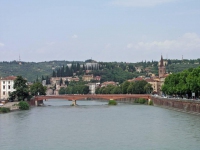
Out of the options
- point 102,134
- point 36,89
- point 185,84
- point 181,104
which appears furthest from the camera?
point 36,89

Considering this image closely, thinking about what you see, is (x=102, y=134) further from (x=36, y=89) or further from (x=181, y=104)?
(x=36, y=89)

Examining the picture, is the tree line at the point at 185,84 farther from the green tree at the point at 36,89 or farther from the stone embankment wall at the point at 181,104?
the green tree at the point at 36,89

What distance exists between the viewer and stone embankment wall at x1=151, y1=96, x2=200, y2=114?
55806mm

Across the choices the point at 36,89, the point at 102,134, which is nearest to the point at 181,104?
the point at 102,134

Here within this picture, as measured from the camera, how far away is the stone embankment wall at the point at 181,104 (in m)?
55.8

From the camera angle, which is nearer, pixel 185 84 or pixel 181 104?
pixel 181 104

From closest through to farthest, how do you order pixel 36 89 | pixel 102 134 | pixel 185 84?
pixel 102 134
pixel 185 84
pixel 36 89

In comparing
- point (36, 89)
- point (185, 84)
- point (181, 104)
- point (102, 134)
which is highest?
point (36, 89)

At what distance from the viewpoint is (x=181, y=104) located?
63.1 metres

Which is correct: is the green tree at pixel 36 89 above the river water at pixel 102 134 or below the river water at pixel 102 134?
above

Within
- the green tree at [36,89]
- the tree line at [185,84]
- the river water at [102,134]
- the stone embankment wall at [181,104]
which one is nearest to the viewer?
the river water at [102,134]

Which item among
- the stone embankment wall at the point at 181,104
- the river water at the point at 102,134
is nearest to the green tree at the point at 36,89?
the stone embankment wall at the point at 181,104

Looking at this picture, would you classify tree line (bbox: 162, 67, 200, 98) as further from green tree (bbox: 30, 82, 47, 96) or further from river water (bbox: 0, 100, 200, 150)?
green tree (bbox: 30, 82, 47, 96)

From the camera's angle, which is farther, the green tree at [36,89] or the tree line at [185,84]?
the green tree at [36,89]
